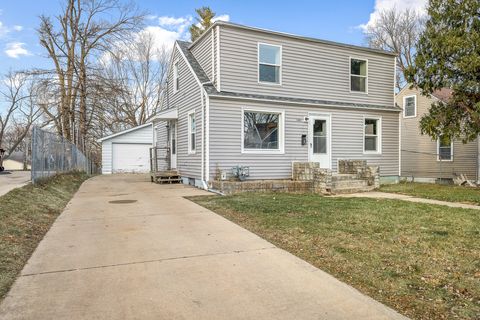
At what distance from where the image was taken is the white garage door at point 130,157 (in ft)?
77.9

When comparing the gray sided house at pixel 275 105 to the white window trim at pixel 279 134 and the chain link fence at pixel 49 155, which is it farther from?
the chain link fence at pixel 49 155

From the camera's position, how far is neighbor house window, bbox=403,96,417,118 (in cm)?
2034

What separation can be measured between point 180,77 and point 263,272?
11.8 metres

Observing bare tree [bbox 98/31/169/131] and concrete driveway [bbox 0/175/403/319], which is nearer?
concrete driveway [bbox 0/175/403/319]

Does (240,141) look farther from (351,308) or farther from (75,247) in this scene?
(351,308)

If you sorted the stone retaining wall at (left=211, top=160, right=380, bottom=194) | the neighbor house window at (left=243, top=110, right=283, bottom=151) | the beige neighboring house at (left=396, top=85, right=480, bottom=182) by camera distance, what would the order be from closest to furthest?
the stone retaining wall at (left=211, top=160, right=380, bottom=194) → the neighbor house window at (left=243, top=110, right=283, bottom=151) → the beige neighboring house at (left=396, top=85, right=480, bottom=182)

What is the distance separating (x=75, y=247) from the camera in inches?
198

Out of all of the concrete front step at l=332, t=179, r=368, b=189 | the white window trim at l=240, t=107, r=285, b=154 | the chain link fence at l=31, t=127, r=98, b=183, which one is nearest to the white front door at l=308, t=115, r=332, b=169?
the white window trim at l=240, t=107, r=285, b=154

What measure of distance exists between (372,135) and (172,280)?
492 inches

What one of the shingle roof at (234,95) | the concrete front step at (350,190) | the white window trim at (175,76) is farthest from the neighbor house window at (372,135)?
the white window trim at (175,76)

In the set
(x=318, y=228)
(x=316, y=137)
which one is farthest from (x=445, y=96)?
(x=318, y=228)

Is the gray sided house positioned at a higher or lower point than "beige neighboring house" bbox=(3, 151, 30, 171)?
higher

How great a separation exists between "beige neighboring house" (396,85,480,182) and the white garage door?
1565 cm

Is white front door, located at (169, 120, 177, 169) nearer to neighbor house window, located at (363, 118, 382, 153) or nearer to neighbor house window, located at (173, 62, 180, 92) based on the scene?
neighbor house window, located at (173, 62, 180, 92)
